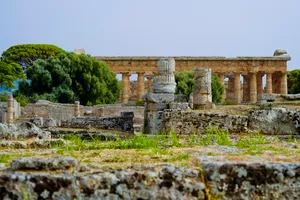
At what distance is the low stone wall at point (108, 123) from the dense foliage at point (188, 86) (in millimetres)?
24516

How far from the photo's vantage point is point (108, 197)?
3.30 meters

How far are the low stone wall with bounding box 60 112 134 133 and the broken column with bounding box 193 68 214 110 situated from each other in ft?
12.3

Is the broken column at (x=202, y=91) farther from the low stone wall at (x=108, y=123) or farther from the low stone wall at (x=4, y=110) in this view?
the low stone wall at (x=4, y=110)

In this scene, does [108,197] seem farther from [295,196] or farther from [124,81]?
[124,81]

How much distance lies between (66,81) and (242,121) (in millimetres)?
37721

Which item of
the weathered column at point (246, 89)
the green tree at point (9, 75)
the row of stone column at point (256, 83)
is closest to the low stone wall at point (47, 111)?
the green tree at point (9, 75)

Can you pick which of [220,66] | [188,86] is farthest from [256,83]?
[188,86]

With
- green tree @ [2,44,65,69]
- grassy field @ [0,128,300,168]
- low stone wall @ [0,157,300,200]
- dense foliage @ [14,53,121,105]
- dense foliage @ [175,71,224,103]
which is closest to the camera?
low stone wall @ [0,157,300,200]

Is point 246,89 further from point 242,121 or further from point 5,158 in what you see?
point 5,158

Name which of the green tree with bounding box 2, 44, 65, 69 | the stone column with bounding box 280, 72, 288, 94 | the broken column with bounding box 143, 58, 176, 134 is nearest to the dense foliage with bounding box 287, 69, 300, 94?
the stone column with bounding box 280, 72, 288, 94

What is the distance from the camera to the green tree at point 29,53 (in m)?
65.1

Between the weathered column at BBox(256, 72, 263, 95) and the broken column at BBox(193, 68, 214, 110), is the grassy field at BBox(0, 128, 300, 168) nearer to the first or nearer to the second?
the broken column at BBox(193, 68, 214, 110)

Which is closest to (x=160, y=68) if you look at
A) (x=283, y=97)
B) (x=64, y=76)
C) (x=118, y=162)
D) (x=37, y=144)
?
(x=283, y=97)

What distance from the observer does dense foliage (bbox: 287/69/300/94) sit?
6662 cm
